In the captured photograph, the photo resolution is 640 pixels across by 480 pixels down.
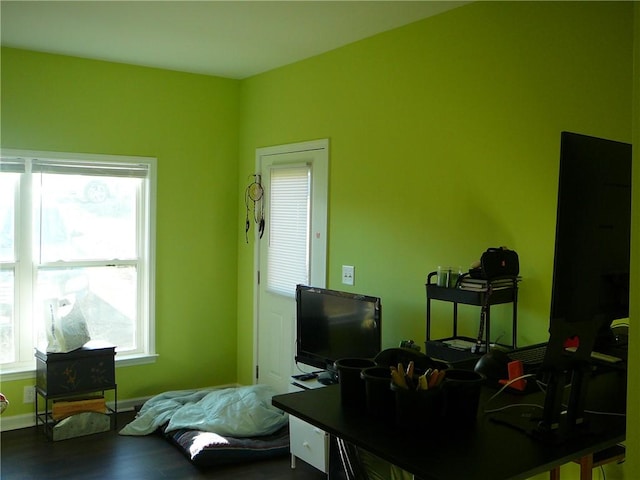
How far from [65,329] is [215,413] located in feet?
3.83

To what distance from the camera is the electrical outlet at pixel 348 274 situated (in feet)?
13.9

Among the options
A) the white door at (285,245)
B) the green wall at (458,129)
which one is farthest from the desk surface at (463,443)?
the white door at (285,245)

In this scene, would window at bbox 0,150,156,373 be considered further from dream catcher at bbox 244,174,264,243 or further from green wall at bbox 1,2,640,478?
dream catcher at bbox 244,174,264,243

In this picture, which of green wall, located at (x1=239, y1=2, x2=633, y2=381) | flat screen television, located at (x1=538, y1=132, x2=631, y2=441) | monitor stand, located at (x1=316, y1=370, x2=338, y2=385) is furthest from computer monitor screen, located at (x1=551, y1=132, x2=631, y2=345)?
monitor stand, located at (x1=316, y1=370, x2=338, y2=385)

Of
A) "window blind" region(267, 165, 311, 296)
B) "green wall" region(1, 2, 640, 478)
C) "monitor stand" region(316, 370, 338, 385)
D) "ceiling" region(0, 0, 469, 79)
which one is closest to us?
"green wall" region(1, 2, 640, 478)

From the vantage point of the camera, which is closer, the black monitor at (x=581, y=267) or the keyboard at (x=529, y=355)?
the black monitor at (x=581, y=267)

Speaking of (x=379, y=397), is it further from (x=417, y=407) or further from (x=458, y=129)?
(x=458, y=129)

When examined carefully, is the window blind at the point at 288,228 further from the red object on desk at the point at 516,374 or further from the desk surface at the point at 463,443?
the desk surface at the point at 463,443

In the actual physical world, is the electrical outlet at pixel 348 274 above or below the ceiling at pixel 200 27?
below

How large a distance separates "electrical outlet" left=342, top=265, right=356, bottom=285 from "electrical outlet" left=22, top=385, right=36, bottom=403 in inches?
92.7

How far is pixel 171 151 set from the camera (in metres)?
5.14

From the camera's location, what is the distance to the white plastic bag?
14.3ft

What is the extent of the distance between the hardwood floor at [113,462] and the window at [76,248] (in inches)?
26.7

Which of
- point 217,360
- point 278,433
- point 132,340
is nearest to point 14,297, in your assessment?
point 132,340
